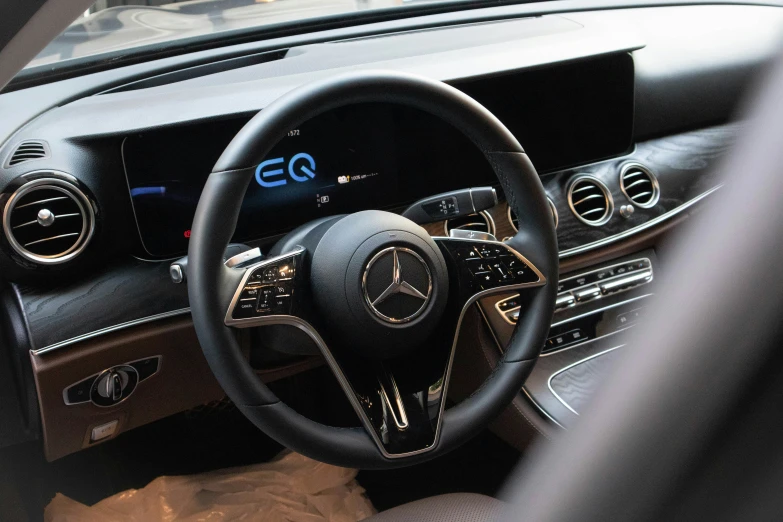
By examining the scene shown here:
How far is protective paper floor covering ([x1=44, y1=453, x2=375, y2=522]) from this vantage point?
64.2 inches

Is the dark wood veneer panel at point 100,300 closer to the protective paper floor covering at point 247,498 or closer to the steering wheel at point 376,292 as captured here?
the steering wheel at point 376,292

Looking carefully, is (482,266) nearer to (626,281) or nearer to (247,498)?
(626,281)

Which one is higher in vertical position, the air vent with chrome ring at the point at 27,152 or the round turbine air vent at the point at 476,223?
the air vent with chrome ring at the point at 27,152

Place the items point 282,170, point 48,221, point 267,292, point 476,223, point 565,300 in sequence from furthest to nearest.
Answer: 1. point 565,300
2. point 476,223
3. point 282,170
4. point 48,221
5. point 267,292

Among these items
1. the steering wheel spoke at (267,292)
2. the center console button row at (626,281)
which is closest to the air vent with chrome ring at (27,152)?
the steering wheel spoke at (267,292)

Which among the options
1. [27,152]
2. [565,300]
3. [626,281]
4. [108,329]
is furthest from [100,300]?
[626,281]

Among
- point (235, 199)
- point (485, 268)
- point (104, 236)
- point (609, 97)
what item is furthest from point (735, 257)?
point (609, 97)

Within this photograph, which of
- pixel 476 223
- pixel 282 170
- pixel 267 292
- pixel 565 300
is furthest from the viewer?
pixel 565 300

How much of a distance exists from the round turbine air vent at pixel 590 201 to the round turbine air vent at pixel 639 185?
2.2 inches

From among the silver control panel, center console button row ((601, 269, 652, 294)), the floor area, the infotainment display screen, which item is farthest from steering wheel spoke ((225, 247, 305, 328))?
center console button row ((601, 269, 652, 294))

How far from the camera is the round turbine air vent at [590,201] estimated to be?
168 centimetres

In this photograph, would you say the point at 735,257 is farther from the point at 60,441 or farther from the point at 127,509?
the point at 127,509

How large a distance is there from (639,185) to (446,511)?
0.90 metres

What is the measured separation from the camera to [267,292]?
43.6 inches
